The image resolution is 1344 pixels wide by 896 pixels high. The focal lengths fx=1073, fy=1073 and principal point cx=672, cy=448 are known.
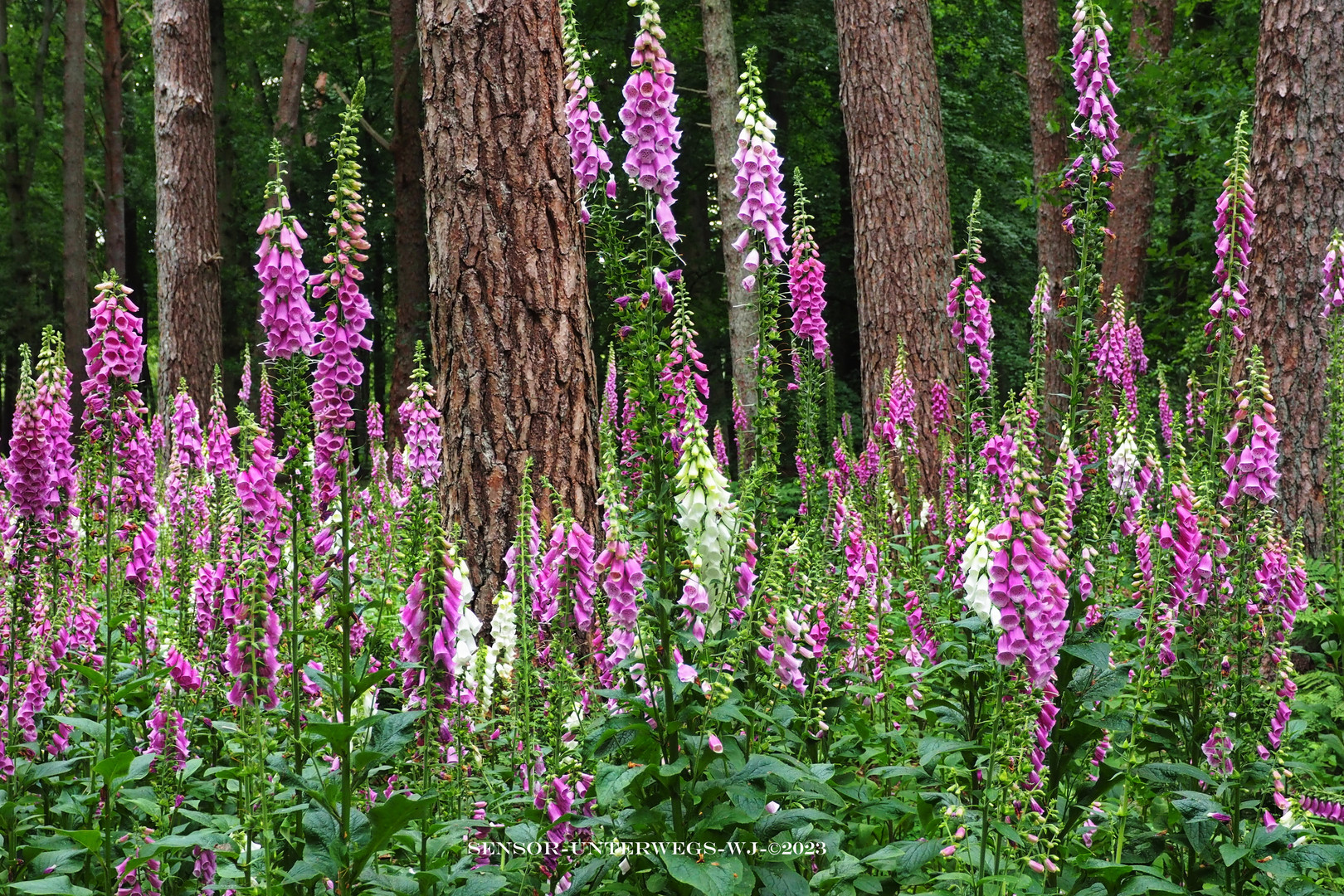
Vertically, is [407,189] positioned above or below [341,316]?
above

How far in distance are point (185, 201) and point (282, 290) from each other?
990cm

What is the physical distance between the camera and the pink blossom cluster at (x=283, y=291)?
297 centimetres

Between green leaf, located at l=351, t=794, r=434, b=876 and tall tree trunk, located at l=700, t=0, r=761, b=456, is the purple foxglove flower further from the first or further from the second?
tall tree trunk, located at l=700, t=0, r=761, b=456

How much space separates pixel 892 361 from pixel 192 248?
304 inches

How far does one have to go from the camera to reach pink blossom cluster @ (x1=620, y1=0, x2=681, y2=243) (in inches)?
116

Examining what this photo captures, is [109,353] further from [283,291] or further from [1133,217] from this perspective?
[1133,217]

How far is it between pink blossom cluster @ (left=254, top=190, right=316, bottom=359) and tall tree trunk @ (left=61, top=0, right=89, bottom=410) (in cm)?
1732

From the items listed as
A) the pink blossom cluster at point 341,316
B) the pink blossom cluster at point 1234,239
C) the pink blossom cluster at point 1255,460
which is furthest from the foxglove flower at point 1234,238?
the pink blossom cluster at point 341,316

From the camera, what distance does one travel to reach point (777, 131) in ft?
60.6

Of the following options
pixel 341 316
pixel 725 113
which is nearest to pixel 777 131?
pixel 725 113

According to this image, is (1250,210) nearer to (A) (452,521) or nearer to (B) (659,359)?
(B) (659,359)

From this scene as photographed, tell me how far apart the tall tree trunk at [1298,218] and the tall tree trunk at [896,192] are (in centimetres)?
281

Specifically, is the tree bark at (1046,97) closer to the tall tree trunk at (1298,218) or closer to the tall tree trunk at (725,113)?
the tall tree trunk at (725,113)

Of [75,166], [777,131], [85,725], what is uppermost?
[75,166]
